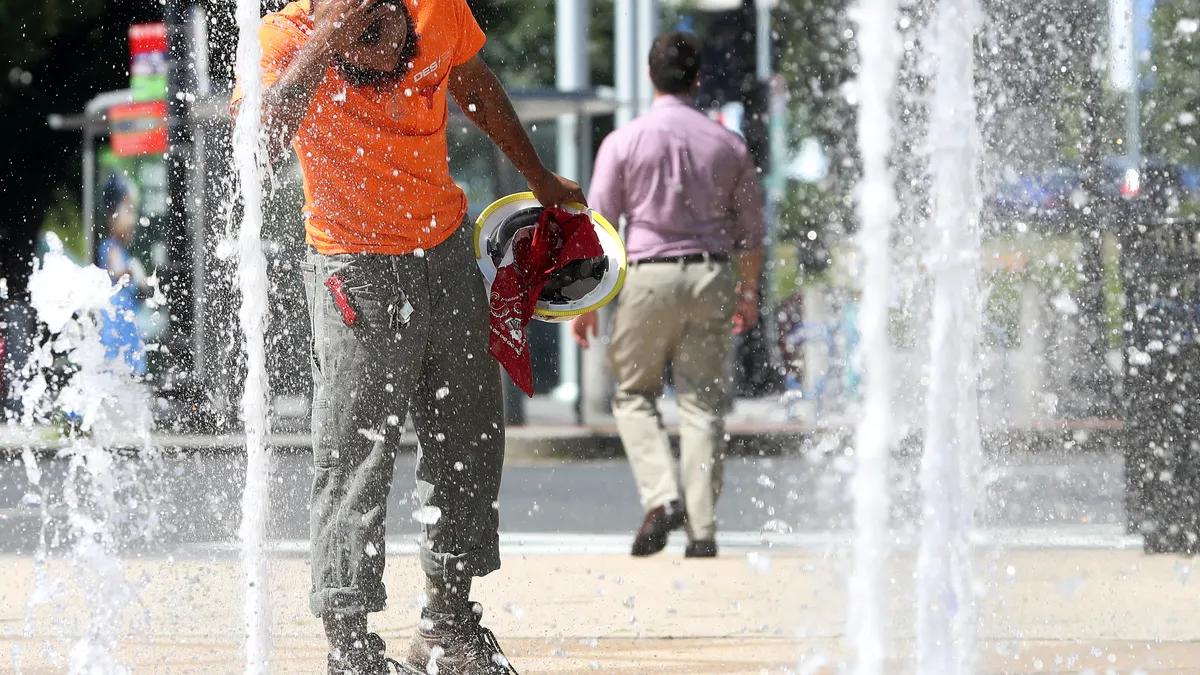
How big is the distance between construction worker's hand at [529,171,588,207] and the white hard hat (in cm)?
2

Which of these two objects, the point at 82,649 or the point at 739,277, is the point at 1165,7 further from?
the point at 82,649

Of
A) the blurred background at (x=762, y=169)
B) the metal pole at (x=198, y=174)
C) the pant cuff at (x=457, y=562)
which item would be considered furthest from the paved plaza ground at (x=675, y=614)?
the metal pole at (x=198, y=174)

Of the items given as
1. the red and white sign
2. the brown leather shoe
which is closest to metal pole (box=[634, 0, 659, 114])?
the red and white sign

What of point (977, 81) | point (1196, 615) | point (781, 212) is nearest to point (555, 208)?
point (1196, 615)

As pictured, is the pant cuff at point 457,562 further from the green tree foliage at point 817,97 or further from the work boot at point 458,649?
the green tree foliage at point 817,97

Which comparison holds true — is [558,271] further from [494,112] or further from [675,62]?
[675,62]

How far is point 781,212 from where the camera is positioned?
76.7ft

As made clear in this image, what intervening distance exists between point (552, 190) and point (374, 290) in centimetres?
65

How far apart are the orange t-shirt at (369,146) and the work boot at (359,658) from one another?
0.84 metres

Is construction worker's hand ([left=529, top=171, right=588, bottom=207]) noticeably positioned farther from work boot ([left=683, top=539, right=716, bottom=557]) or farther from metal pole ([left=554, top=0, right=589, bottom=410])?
metal pole ([left=554, top=0, right=589, bottom=410])

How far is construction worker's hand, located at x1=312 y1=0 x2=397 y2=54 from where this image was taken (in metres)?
3.59

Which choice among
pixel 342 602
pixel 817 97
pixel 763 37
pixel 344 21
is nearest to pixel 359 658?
pixel 342 602

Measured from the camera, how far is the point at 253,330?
3998 millimetres

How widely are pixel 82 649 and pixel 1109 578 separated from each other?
320 centimetres
